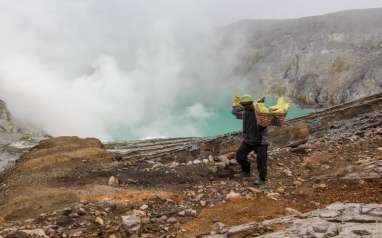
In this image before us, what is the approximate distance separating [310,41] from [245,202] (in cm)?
11116

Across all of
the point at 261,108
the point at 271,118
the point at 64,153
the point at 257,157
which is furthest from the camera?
the point at 64,153

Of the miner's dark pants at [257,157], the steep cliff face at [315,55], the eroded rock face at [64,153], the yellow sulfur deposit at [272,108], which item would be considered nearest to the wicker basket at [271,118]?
the yellow sulfur deposit at [272,108]

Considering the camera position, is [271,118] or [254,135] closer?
[271,118]

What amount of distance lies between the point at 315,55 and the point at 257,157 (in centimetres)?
10674

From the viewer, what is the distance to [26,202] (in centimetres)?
1492

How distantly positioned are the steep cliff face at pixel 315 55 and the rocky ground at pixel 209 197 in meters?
86.8

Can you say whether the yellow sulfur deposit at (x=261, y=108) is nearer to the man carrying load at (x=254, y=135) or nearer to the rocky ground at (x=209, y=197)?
the man carrying load at (x=254, y=135)

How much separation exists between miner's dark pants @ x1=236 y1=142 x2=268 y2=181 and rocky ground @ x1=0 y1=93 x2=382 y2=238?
39cm

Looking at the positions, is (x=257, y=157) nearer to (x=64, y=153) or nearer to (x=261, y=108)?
(x=261, y=108)

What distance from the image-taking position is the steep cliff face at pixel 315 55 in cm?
10606

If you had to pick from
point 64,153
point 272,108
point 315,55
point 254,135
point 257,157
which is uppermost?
point 315,55

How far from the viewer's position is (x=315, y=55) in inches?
4624

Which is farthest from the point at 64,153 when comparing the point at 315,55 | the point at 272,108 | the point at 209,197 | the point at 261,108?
the point at 315,55

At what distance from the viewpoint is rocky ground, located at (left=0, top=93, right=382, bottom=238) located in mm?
11320
